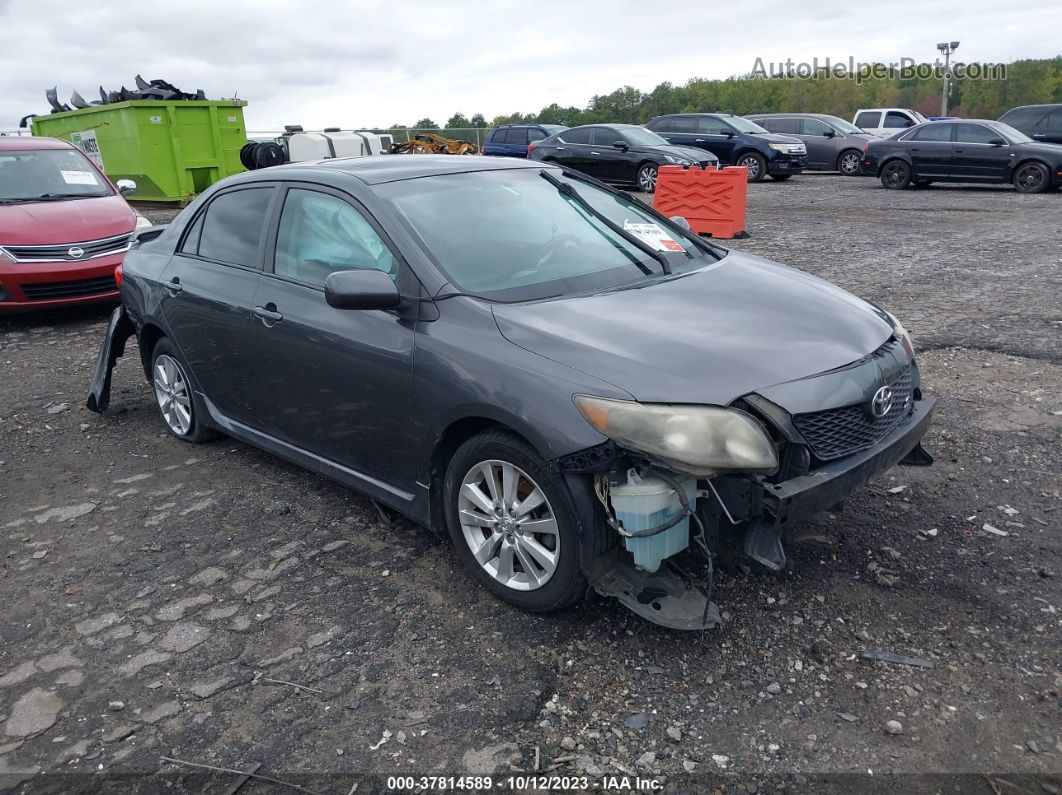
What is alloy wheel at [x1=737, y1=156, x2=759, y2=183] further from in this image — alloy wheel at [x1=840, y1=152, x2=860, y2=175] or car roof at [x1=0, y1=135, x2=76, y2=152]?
car roof at [x1=0, y1=135, x2=76, y2=152]

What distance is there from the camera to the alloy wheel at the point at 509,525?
3225 millimetres

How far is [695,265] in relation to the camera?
4.32 metres

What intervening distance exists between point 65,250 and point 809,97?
206 feet

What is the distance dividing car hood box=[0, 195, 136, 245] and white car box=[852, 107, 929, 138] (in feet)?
75.0

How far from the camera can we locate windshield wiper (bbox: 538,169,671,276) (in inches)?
165

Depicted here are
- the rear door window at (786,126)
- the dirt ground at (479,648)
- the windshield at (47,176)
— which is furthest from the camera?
the rear door window at (786,126)

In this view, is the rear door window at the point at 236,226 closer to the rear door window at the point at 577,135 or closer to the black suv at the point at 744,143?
the rear door window at the point at 577,135

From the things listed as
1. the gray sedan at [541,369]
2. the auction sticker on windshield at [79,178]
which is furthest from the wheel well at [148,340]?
the auction sticker on windshield at [79,178]

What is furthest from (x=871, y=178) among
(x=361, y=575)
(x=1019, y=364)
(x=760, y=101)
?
(x=760, y=101)

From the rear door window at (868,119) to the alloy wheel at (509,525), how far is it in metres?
27.9

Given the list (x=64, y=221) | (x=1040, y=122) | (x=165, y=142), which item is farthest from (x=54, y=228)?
(x=1040, y=122)

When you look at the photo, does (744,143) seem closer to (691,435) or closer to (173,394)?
(173,394)

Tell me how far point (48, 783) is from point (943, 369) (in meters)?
5.72

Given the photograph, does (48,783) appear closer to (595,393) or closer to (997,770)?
(595,393)
